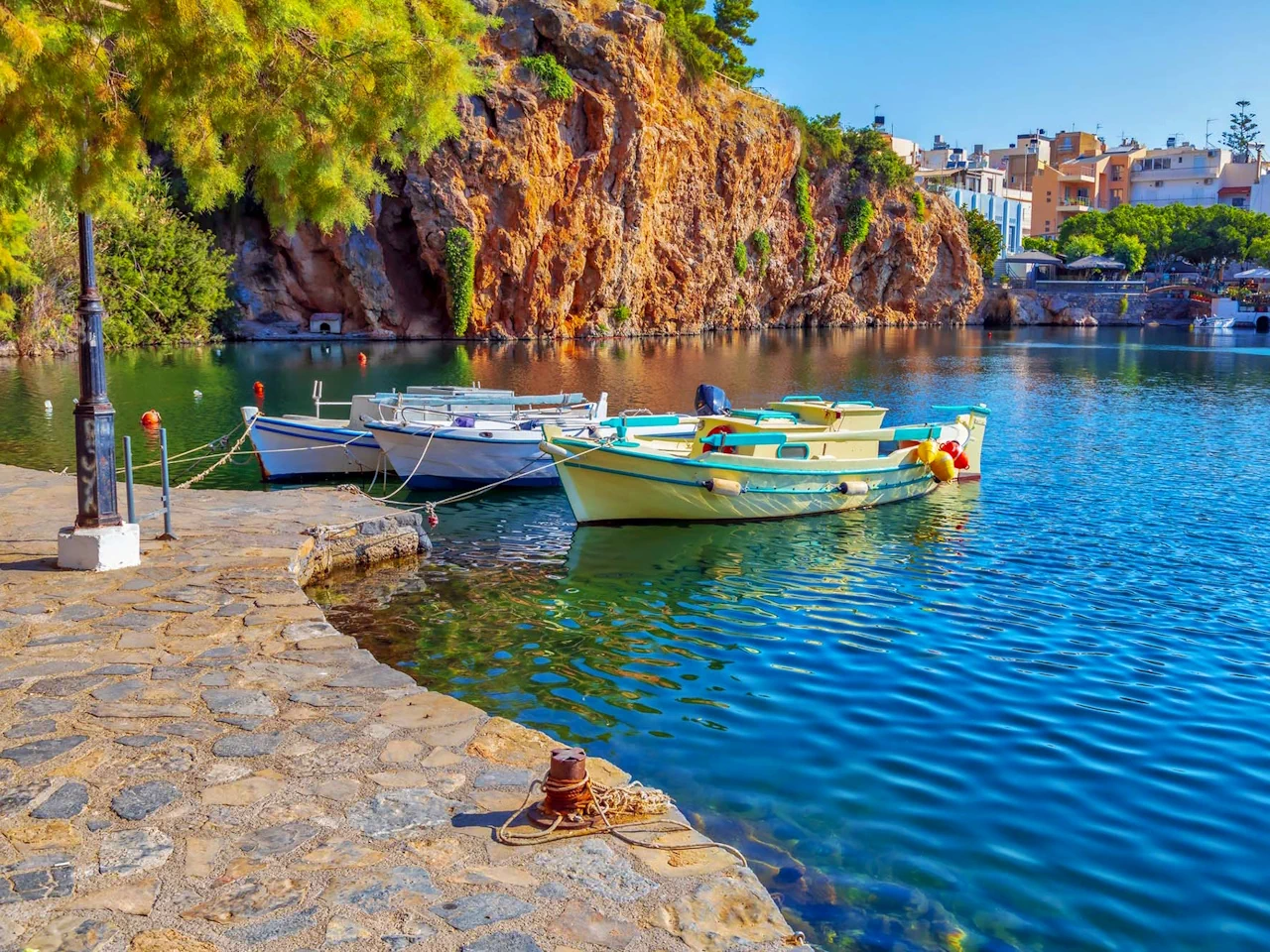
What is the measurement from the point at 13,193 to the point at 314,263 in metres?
48.2

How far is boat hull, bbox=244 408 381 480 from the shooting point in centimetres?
1889

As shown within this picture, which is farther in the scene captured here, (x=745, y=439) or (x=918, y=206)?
(x=918, y=206)

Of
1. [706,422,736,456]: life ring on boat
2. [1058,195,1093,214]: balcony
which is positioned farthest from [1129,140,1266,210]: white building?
[706,422,736,456]: life ring on boat

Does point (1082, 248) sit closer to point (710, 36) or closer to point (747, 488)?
point (710, 36)

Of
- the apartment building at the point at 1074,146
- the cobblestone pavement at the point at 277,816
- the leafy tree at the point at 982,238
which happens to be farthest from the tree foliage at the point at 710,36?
the apartment building at the point at 1074,146

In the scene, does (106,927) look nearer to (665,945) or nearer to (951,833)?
(665,945)

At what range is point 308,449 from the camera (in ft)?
61.6

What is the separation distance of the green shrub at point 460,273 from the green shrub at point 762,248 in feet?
82.1

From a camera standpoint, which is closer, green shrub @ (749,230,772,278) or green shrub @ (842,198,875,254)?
green shrub @ (749,230,772,278)

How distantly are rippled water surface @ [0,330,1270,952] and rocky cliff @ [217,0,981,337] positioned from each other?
35.7 meters

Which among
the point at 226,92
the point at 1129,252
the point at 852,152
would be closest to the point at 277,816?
the point at 226,92

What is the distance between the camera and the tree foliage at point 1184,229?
101 meters

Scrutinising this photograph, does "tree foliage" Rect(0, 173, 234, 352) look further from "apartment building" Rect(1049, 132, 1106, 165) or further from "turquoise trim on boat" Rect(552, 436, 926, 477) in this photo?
"apartment building" Rect(1049, 132, 1106, 165)

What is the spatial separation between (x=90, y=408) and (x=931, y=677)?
7.39m
